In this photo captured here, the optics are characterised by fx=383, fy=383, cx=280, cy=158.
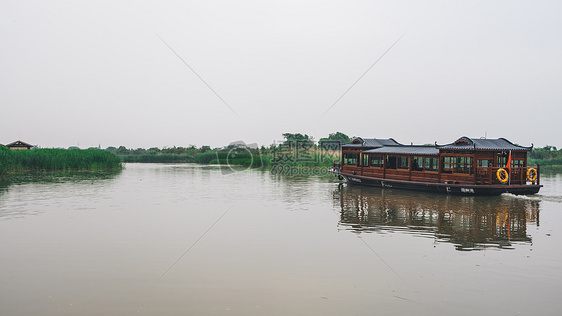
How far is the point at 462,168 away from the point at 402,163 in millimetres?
4919

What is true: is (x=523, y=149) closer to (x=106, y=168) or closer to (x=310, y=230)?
(x=310, y=230)

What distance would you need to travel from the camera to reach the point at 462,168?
2406cm

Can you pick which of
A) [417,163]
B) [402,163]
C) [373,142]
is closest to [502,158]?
[417,163]

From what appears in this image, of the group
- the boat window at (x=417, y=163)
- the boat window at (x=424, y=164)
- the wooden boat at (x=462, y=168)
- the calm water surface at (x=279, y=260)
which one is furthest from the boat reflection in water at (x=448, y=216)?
the boat window at (x=417, y=163)

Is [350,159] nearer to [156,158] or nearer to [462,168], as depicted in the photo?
[462,168]

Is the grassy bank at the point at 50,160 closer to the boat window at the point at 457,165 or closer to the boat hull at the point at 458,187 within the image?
the boat hull at the point at 458,187

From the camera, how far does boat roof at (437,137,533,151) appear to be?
2288 centimetres

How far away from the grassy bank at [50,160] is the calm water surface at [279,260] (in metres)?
23.1

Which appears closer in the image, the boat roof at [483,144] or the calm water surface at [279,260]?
the calm water surface at [279,260]

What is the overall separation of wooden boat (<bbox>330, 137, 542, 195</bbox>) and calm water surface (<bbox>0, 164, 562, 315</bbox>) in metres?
3.29

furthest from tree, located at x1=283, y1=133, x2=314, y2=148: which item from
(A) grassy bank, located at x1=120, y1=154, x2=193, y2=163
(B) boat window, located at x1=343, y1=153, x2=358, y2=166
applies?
(B) boat window, located at x1=343, y1=153, x2=358, y2=166

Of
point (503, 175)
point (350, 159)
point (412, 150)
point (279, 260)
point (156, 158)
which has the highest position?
point (412, 150)

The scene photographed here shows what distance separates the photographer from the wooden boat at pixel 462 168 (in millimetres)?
22797

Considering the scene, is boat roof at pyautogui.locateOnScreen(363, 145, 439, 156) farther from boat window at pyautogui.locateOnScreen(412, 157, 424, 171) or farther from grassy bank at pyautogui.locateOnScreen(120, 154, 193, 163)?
grassy bank at pyautogui.locateOnScreen(120, 154, 193, 163)
